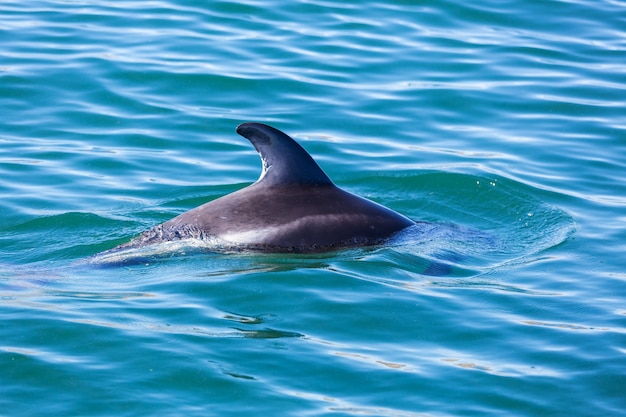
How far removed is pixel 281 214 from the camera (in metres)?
10.6

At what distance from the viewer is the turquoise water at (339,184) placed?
8430 millimetres

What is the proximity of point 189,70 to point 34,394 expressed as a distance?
399 inches

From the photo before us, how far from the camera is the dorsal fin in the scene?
10500 millimetres

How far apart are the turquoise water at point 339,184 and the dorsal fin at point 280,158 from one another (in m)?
0.79

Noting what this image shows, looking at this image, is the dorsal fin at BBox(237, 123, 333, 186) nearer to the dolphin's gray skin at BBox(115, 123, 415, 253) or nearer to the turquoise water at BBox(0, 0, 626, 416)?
the dolphin's gray skin at BBox(115, 123, 415, 253)

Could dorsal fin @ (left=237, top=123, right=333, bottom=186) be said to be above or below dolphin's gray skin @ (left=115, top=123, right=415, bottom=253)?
above

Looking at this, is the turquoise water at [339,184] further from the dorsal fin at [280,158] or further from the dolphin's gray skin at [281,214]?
the dorsal fin at [280,158]

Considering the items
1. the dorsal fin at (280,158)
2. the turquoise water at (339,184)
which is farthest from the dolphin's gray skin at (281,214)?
the turquoise water at (339,184)

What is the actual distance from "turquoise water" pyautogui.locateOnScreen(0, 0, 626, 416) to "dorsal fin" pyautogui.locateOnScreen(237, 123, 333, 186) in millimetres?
786

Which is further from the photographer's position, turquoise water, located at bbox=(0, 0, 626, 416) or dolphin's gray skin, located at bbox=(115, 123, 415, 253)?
dolphin's gray skin, located at bbox=(115, 123, 415, 253)

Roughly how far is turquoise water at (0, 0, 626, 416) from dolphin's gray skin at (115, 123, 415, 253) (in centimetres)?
19

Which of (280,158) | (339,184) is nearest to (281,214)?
(280,158)

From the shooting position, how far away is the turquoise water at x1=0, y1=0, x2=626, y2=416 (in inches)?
332

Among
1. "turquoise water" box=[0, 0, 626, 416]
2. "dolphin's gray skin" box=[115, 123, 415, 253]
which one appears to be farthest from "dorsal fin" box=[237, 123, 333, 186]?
"turquoise water" box=[0, 0, 626, 416]
